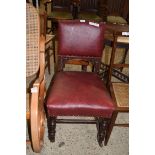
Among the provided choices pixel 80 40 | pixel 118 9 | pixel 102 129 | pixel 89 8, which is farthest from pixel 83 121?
pixel 118 9

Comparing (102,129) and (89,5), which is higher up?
(89,5)

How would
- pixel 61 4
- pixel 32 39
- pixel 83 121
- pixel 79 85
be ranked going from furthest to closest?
1. pixel 61 4
2. pixel 83 121
3. pixel 79 85
4. pixel 32 39

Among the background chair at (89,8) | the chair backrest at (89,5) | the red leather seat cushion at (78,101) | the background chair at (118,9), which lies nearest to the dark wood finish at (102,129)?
the red leather seat cushion at (78,101)

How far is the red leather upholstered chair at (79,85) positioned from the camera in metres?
1.52

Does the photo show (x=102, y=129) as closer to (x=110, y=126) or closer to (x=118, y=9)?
(x=110, y=126)

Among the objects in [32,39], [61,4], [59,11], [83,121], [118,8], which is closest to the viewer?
[32,39]

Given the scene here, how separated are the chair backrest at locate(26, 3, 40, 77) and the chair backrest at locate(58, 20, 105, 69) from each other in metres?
0.33

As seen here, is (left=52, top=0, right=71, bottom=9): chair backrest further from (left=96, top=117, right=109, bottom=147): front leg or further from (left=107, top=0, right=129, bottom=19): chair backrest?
(left=96, top=117, right=109, bottom=147): front leg

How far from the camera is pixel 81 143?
1851 millimetres

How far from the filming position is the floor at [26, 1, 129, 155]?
5.81 ft

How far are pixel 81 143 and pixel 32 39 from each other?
3.06 ft
